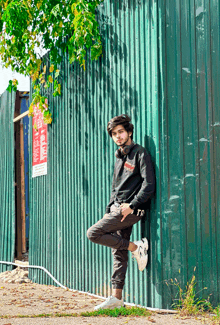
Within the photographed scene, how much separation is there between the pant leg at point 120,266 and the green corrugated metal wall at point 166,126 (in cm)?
24

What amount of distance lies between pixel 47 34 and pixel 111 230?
4142 mm

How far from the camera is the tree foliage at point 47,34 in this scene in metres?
6.69

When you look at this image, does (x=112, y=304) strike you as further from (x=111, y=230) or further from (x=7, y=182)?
(x=7, y=182)

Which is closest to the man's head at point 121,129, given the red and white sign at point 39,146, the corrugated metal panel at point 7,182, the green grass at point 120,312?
the green grass at point 120,312

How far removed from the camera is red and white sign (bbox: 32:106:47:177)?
887 centimetres

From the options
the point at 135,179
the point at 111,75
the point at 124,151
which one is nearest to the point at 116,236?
the point at 135,179

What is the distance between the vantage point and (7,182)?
11.0 m

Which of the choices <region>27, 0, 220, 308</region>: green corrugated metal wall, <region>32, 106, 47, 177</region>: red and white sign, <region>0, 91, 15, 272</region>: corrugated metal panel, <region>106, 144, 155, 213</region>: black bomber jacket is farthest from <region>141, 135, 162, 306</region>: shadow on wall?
<region>0, 91, 15, 272</region>: corrugated metal panel

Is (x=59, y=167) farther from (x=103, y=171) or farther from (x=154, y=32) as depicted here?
(x=154, y=32)

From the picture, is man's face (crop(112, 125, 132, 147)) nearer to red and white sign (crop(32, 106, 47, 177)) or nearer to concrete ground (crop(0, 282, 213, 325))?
concrete ground (crop(0, 282, 213, 325))

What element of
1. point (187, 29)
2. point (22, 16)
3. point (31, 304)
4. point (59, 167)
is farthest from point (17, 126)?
point (187, 29)

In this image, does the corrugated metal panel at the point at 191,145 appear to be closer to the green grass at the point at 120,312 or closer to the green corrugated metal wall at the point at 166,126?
the green corrugated metal wall at the point at 166,126

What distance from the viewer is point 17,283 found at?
8914mm

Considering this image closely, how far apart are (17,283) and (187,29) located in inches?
232
